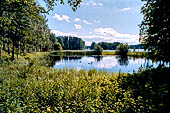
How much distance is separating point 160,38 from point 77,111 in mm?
9016

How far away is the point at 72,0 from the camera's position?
4492 mm

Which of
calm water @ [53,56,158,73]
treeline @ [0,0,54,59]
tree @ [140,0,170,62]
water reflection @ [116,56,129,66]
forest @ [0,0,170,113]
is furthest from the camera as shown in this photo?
water reflection @ [116,56,129,66]

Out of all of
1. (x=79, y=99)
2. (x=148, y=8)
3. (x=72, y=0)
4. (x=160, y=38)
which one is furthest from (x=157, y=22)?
(x=79, y=99)

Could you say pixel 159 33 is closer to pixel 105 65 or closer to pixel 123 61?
pixel 105 65

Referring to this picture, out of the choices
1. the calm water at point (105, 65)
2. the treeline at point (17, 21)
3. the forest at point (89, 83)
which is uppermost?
the treeline at point (17, 21)

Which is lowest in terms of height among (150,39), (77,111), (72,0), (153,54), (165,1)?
(77,111)

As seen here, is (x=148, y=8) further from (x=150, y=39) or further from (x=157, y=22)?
(x=150, y=39)

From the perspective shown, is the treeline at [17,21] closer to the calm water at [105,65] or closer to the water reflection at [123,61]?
the calm water at [105,65]

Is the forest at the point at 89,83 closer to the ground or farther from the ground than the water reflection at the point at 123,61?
farther from the ground

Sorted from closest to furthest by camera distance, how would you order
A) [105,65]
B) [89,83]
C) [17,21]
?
[89,83] < [17,21] < [105,65]

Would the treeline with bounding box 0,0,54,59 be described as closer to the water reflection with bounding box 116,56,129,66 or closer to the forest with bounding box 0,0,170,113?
the forest with bounding box 0,0,170,113

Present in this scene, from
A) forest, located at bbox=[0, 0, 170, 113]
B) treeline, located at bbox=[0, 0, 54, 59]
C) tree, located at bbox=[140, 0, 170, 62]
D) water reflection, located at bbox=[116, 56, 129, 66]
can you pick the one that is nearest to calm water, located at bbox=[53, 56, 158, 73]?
water reflection, located at bbox=[116, 56, 129, 66]

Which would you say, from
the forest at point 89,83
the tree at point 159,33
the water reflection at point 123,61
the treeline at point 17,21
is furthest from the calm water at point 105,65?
the treeline at point 17,21

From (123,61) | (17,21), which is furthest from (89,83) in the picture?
(123,61)
